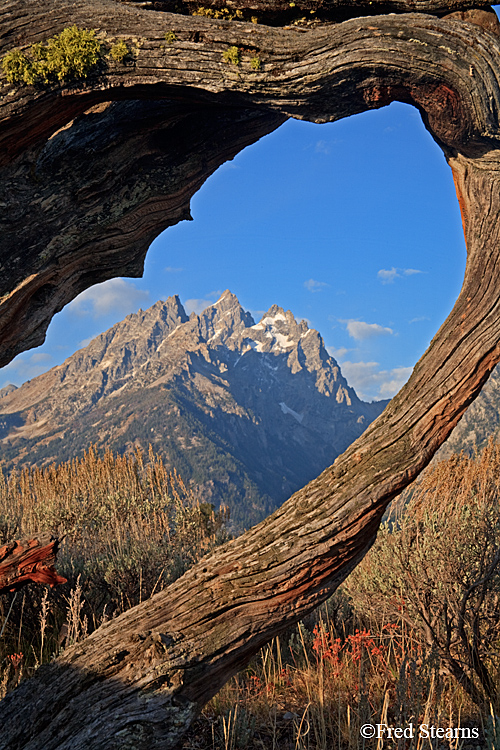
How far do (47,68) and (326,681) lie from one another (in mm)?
6518

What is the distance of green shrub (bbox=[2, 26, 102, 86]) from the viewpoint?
446cm

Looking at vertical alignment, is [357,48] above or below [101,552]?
above

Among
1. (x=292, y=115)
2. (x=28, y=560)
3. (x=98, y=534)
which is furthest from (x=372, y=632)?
(x=292, y=115)

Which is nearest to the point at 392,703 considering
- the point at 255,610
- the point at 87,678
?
the point at 255,610

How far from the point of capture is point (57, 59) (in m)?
4.45

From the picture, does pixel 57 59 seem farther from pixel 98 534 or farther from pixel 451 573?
pixel 98 534

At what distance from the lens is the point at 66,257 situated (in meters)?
5.88

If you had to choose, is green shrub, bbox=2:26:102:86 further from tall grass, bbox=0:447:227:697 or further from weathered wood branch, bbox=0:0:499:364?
tall grass, bbox=0:447:227:697

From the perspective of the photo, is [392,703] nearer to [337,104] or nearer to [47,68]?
[337,104]

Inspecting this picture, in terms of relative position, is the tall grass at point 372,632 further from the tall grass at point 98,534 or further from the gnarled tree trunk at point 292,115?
the gnarled tree trunk at point 292,115

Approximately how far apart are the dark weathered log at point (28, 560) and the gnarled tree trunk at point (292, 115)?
0.70 metres

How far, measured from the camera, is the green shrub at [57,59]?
4.46 m

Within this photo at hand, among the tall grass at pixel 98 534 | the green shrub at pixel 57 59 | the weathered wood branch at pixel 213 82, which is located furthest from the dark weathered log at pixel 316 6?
the tall grass at pixel 98 534

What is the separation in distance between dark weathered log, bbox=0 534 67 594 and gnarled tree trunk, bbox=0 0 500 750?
70cm
